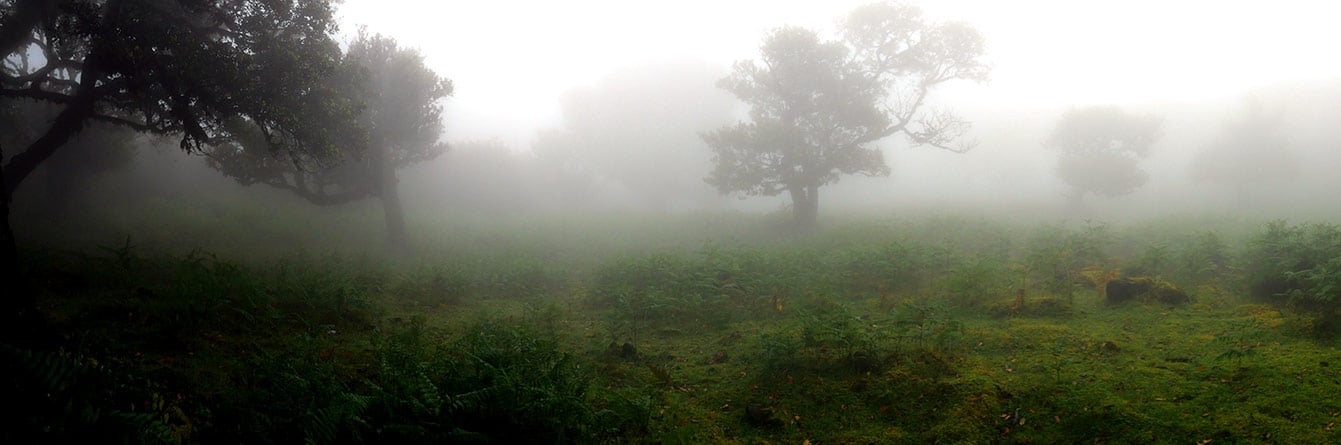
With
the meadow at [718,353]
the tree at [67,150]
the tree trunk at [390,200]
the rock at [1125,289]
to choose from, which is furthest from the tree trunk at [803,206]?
the tree at [67,150]

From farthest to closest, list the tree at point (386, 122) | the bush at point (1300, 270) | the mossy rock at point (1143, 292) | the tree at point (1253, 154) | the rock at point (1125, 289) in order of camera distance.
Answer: the tree at point (1253, 154)
the tree at point (386, 122)
the rock at point (1125, 289)
the mossy rock at point (1143, 292)
the bush at point (1300, 270)

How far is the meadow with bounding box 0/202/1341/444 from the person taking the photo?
14.7ft

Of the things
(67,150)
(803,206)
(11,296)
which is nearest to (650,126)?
(803,206)

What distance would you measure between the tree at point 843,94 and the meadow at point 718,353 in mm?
11238

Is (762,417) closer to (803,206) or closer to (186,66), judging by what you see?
(186,66)

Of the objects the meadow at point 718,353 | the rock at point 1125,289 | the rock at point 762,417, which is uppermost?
the rock at point 1125,289

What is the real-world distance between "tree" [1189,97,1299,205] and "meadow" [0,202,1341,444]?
1270 inches

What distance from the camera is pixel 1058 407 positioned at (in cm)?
558

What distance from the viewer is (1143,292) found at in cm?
960

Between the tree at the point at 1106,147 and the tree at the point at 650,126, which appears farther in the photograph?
the tree at the point at 650,126

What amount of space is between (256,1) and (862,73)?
22.9 m

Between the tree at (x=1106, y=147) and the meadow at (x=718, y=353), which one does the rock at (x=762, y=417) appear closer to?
the meadow at (x=718, y=353)

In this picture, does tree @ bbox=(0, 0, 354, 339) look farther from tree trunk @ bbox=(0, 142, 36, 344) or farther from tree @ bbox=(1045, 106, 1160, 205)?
tree @ bbox=(1045, 106, 1160, 205)

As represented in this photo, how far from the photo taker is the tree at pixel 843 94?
2488 centimetres
